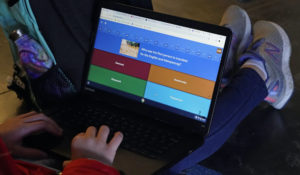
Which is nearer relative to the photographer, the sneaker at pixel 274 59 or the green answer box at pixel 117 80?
the green answer box at pixel 117 80

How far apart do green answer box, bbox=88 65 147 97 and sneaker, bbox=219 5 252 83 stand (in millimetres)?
487

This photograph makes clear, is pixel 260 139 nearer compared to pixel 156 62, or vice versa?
pixel 156 62

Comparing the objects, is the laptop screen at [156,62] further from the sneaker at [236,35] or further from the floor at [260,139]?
the sneaker at [236,35]

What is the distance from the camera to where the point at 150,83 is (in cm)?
65

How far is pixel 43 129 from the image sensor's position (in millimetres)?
607

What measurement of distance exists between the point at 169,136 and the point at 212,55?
19cm

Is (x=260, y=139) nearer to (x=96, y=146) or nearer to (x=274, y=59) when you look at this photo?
(x=274, y=59)

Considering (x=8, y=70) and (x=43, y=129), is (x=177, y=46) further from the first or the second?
(x=8, y=70)

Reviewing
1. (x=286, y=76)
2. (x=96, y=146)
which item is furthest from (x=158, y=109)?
(x=286, y=76)

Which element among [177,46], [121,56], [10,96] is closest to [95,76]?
[121,56]

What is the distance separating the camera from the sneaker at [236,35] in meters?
1.08

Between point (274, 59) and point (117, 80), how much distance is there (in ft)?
2.16

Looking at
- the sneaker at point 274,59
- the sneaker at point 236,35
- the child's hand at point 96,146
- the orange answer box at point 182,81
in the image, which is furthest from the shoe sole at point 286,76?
the child's hand at point 96,146

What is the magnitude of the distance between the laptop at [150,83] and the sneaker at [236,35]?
18.5 inches
